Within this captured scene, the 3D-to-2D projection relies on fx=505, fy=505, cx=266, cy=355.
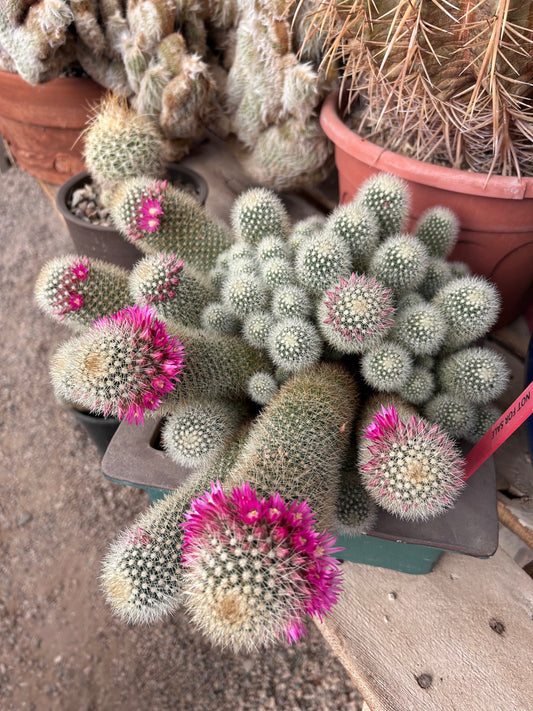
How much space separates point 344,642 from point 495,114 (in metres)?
0.98

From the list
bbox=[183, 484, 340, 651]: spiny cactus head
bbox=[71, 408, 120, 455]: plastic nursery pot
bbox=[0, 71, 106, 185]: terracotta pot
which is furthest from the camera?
bbox=[0, 71, 106, 185]: terracotta pot

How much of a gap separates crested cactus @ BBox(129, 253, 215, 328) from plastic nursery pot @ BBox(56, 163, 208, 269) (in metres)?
0.58

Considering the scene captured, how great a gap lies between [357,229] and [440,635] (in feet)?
2.41

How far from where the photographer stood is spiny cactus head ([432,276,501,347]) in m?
0.82

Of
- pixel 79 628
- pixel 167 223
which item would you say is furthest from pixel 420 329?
pixel 79 628

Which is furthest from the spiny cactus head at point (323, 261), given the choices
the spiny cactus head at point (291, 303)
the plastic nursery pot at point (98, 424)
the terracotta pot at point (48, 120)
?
the terracotta pot at point (48, 120)

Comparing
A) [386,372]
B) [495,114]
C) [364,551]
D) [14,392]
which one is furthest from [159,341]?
[14,392]

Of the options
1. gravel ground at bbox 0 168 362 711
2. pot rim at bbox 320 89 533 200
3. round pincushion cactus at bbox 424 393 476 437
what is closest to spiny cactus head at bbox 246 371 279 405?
round pincushion cactus at bbox 424 393 476 437

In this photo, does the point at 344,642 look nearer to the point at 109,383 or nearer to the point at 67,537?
the point at 109,383

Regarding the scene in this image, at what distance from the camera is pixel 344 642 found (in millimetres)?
919

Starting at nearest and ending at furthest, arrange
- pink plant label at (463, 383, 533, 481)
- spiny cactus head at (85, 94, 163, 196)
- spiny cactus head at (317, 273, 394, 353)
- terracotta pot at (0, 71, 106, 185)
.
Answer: pink plant label at (463, 383, 533, 481)
spiny cactus head at (317, 273, 394, 353)
spiny cactus head at (85, 94, 163, 196)
terracotta pot at (0, 71, 106, 185)

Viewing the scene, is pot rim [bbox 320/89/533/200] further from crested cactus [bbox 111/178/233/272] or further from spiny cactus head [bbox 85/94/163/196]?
spiny cactus head [bbox 85/94/163/196]

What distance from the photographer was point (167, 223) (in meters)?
1.00

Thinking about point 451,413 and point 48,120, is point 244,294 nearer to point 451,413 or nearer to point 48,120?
point 451,413
